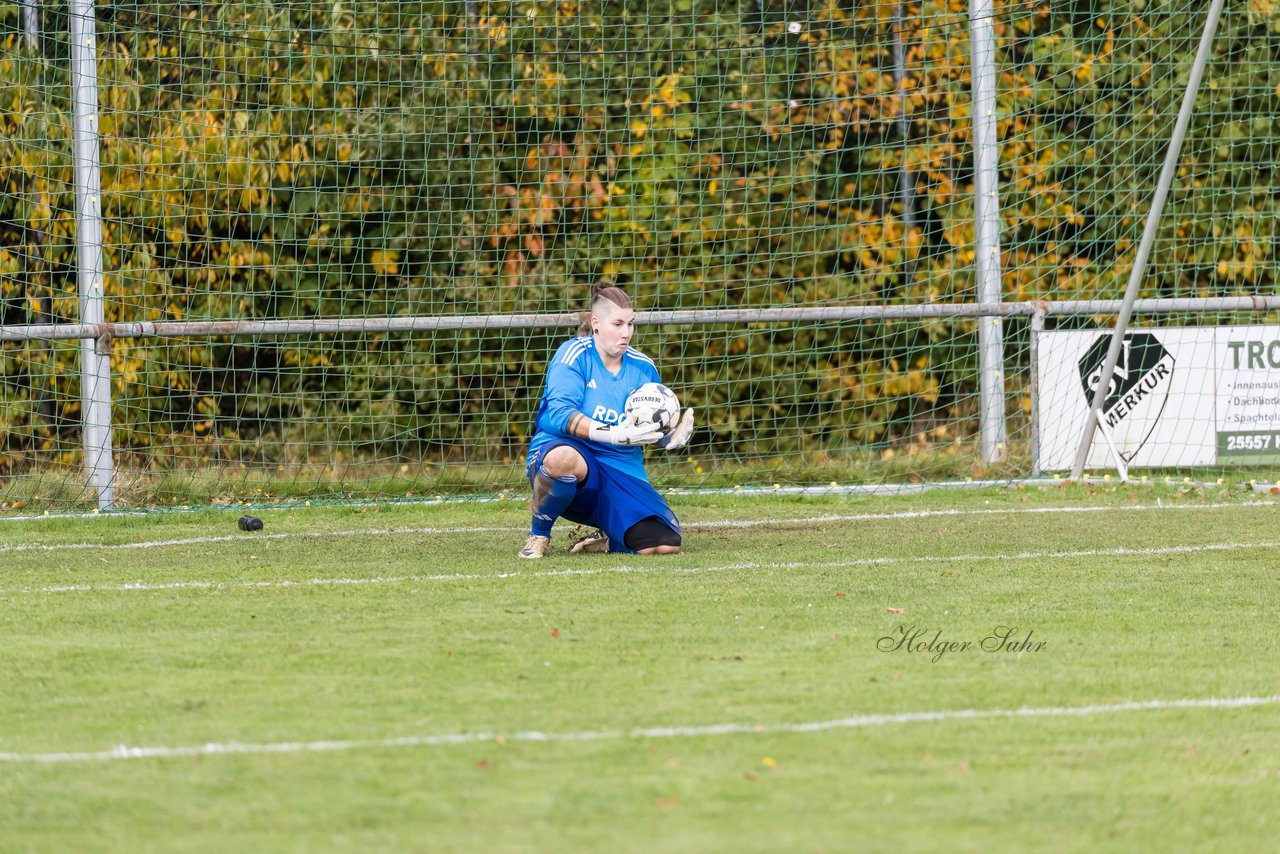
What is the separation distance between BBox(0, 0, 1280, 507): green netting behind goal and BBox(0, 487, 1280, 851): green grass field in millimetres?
4937

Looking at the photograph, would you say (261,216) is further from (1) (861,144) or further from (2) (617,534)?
(2) (617,534)

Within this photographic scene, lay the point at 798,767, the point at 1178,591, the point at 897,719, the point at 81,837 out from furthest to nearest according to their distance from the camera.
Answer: the point at 1178,591 < the point at 897,719 < the point at 798,767 < the point at 81,837

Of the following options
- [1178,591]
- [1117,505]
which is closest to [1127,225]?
[1117,505]

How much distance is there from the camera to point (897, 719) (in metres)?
4.08

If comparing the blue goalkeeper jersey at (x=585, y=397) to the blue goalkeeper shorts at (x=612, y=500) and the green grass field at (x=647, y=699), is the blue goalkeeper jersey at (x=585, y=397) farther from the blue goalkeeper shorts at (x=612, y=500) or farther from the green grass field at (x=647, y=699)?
the green grass field at (x=647, y=699)

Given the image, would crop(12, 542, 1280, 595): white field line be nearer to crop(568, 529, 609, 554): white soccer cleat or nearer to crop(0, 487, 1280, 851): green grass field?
crop(0, 487, 1280, 851): green grass field

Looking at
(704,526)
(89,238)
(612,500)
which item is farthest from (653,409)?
(89,238)

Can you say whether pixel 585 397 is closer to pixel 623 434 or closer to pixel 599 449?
pixel 599 449

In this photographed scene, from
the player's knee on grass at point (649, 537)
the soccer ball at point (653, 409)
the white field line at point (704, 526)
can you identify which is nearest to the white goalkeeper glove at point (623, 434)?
the soccer ball at point (653, 409)

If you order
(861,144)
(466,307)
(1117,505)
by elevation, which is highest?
(861,144)

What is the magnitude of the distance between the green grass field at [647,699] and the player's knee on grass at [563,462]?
1.35ft

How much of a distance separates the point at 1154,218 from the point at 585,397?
14.0 ft

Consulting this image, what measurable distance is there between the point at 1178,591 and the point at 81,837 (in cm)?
445

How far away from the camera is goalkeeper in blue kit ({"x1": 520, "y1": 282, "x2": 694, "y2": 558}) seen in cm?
722
